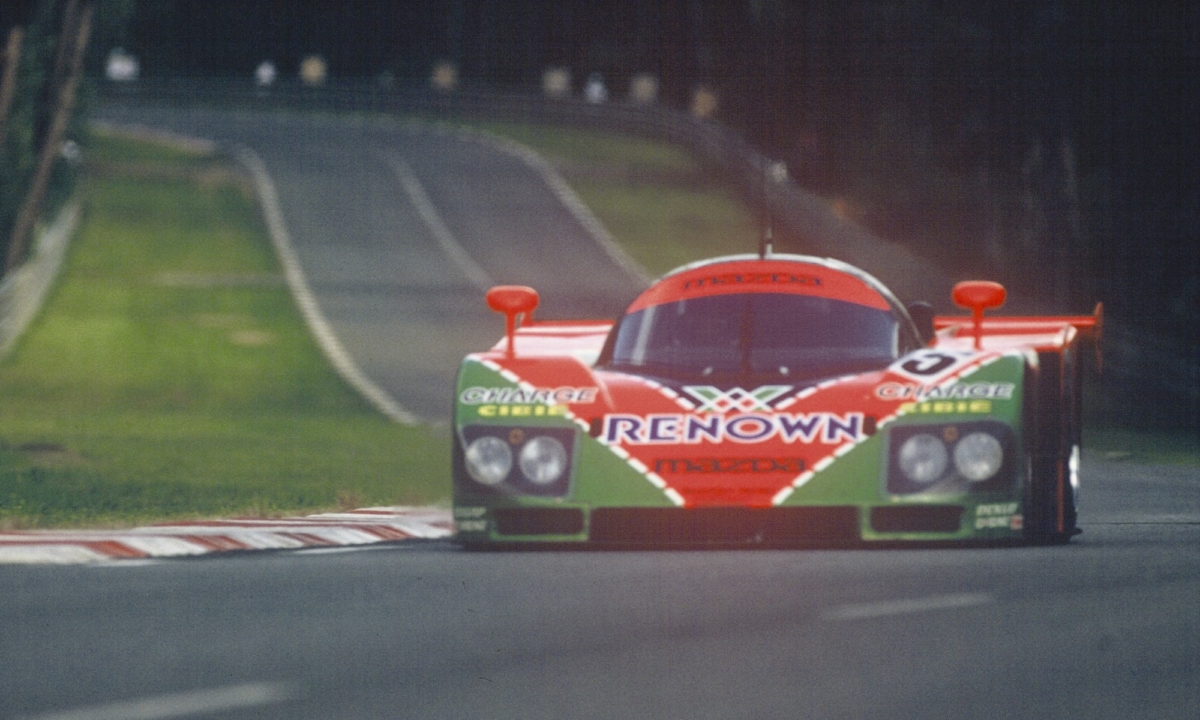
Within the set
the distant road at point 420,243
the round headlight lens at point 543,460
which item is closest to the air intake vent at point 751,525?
the round headlight lens at point 543,460

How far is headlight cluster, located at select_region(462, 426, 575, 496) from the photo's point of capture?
309 inches

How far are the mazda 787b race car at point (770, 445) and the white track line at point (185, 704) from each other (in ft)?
3.79

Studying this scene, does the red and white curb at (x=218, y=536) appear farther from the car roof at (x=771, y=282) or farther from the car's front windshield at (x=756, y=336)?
the car roof at (x=771, y=282)

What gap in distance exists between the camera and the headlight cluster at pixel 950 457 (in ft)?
24.8

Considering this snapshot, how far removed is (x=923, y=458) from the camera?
7656mm

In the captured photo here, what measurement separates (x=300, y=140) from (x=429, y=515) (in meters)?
53.0

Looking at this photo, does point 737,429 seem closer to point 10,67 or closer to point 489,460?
point 489,460

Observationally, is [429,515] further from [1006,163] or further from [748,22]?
[748,22]

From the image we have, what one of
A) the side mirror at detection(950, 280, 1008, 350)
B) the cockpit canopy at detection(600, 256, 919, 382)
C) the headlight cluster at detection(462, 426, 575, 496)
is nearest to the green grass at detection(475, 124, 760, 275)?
the cockpit canopy at detection(600, 256, 919, 382)

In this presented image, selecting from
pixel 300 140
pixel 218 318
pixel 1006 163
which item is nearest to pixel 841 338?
pixel 218 318

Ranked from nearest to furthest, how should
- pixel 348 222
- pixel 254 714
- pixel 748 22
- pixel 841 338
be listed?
pixel 254 714, pixel 841 338, pixel 348 222, pixel 748 22

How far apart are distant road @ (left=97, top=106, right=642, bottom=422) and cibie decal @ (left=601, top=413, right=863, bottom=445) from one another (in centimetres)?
1733

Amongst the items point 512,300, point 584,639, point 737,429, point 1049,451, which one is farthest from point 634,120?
point 737,429

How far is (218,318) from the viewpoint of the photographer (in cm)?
3472
